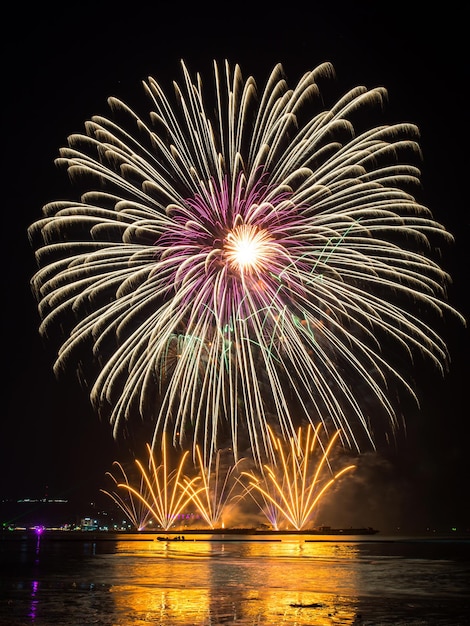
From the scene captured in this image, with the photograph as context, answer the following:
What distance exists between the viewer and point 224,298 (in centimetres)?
3719

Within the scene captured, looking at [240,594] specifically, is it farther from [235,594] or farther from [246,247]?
[246,247]

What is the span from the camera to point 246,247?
35.2m

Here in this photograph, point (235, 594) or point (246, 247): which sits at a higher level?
point (246, 247)

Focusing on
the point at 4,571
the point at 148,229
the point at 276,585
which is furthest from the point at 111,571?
the point at 148,229

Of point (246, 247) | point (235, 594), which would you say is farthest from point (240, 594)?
point (246, 247)

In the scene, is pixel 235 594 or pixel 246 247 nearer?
pixel 235 594

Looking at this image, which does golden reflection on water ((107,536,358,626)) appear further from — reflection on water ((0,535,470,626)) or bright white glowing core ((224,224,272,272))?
bright white glowing core ((224,224,272,272))

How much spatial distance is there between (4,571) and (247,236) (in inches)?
751

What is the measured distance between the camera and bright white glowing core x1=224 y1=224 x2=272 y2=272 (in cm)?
3497

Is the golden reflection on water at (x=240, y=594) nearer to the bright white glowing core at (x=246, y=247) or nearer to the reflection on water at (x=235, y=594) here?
the reflection on water at (x=235, y=594)

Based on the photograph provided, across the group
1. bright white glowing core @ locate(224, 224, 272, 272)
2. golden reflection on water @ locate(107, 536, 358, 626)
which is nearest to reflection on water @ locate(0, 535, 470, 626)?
golden reflection on water @ locate(107, 536, 358, 626)

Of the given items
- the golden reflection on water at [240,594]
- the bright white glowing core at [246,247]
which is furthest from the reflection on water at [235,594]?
the bright white glowing core at [246,247]

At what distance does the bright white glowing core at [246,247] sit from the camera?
3497 centimetres

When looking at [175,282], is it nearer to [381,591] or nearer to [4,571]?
[4,571]
